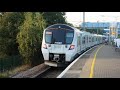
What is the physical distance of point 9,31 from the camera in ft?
121

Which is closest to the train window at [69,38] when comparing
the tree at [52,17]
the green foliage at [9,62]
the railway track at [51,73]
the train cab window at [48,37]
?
the train cab window at [48,37]

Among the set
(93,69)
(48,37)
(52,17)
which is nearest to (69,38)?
(48,37)

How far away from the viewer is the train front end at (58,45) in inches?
870

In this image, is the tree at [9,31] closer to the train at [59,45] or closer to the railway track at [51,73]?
the railway track at [51,73]

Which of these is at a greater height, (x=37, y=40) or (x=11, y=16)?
(x=11, y=16)

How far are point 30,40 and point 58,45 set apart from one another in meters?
10.2

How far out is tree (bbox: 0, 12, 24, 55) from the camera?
36.4 meters

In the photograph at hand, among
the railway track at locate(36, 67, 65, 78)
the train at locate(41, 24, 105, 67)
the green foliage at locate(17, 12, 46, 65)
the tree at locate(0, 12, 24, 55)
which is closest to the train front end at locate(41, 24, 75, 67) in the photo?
the train at locate(41, 24, 105, 67)

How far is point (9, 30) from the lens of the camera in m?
37.0

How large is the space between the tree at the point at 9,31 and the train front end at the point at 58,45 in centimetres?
1432

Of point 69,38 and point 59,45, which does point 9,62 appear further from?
point 69,38
